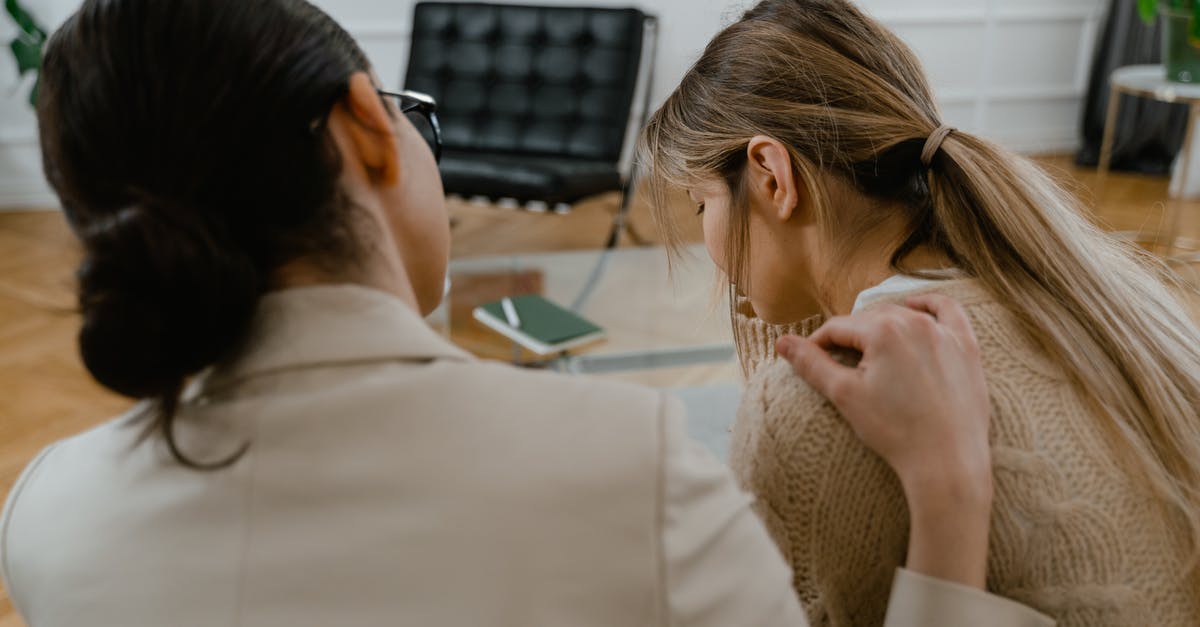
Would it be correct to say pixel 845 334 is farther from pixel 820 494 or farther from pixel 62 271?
pixel 62 271

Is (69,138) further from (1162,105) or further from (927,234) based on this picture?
(1162,105)

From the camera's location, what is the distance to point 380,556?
52 cm

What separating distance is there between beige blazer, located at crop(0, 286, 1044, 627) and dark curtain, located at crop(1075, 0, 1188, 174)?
4808 millimetres

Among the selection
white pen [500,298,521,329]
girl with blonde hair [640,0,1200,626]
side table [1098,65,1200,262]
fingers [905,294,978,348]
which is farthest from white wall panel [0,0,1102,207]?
fingers [905,294,978,348]

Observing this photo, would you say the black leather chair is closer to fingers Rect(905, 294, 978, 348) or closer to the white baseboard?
the white baseboard

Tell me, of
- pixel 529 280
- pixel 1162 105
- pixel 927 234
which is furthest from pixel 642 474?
pixel 1162 105

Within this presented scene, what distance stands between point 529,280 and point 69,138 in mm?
1868

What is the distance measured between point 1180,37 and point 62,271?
11.7 feet

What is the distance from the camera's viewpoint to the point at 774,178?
100 centimetres

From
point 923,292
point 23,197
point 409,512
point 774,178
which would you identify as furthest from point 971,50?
point 409,512

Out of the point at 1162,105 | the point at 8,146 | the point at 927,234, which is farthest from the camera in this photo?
the point at 1162,105

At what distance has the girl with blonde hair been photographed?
78 centimetres

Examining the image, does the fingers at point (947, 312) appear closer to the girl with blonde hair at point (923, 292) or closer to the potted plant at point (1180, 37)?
the girl with blonde hair at point (923, 292)

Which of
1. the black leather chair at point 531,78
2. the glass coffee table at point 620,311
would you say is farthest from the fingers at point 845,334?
the black leather chair at point 531,78
